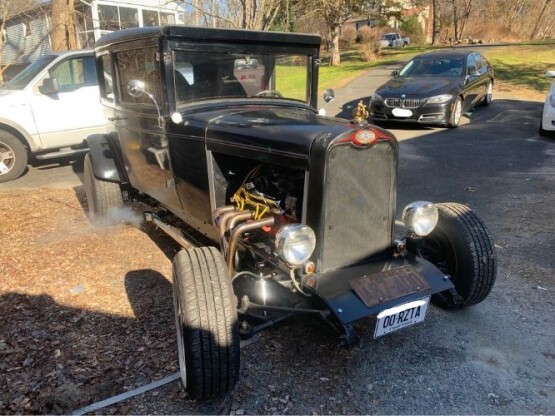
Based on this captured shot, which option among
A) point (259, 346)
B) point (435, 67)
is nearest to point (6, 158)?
point (259, 346)

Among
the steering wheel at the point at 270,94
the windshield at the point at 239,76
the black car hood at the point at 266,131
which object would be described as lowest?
the black car hood at the point at 266,131

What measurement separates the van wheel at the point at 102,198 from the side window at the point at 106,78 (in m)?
0.75

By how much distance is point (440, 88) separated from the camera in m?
9.70

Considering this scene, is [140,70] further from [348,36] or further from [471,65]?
[348,36]

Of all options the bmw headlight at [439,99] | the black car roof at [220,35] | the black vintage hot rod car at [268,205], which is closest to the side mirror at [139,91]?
the black vintage hot rod car at [268,205]

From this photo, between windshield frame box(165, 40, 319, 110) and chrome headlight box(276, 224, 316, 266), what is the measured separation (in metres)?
1.67

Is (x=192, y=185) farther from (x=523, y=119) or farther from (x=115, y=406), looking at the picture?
(x=523, y=119)

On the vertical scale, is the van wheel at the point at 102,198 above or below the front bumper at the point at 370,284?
below

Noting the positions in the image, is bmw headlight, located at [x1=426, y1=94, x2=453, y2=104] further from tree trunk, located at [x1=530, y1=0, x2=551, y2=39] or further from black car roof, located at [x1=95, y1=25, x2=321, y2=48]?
tree trunk, located at [x1=530, y1=0, x2=551, y2=39]

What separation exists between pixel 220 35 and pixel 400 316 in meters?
2.48

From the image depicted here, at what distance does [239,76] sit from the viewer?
3859mm

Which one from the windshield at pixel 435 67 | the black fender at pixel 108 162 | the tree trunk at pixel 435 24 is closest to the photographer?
the black fender at pixel 108 162

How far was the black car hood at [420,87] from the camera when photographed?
9641mm

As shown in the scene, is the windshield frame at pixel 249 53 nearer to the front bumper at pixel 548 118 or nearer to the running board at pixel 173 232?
the running board at pixel 173 232
